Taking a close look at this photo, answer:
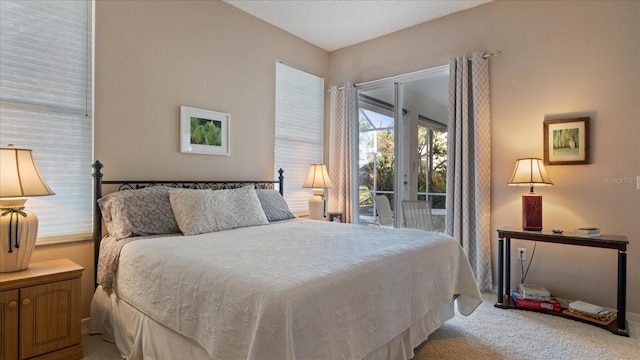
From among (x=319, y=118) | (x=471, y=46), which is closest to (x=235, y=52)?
(x=319, y=118)

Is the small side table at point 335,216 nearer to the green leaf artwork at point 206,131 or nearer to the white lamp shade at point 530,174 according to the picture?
the green leaf artwork at point 206,131

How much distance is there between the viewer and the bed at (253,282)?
54.4 inches

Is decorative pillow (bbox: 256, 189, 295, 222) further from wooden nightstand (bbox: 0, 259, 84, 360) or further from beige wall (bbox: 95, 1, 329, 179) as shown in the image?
wooden nightstand (bbox: 0, 259, 84, 360)

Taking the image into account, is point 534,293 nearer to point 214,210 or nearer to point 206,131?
point 214,210

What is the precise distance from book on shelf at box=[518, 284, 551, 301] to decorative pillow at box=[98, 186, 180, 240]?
3076 millimetres

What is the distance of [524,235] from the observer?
3.01 metres

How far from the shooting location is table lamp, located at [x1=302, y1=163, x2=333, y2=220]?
4.17 m

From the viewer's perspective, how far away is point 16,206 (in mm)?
2111

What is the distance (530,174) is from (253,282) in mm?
2734

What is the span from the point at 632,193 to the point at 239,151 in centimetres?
369

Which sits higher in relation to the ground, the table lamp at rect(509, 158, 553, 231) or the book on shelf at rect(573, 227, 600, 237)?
the table lamp at rect(509, 158, 553, 231)

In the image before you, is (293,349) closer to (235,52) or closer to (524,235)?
(524,235)

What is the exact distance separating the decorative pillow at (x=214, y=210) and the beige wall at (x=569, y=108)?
2.49 metres

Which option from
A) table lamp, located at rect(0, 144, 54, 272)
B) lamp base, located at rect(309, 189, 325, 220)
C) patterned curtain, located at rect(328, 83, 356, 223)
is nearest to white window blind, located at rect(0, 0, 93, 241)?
table lamp, located at rect(0, 144, 54, 272)
